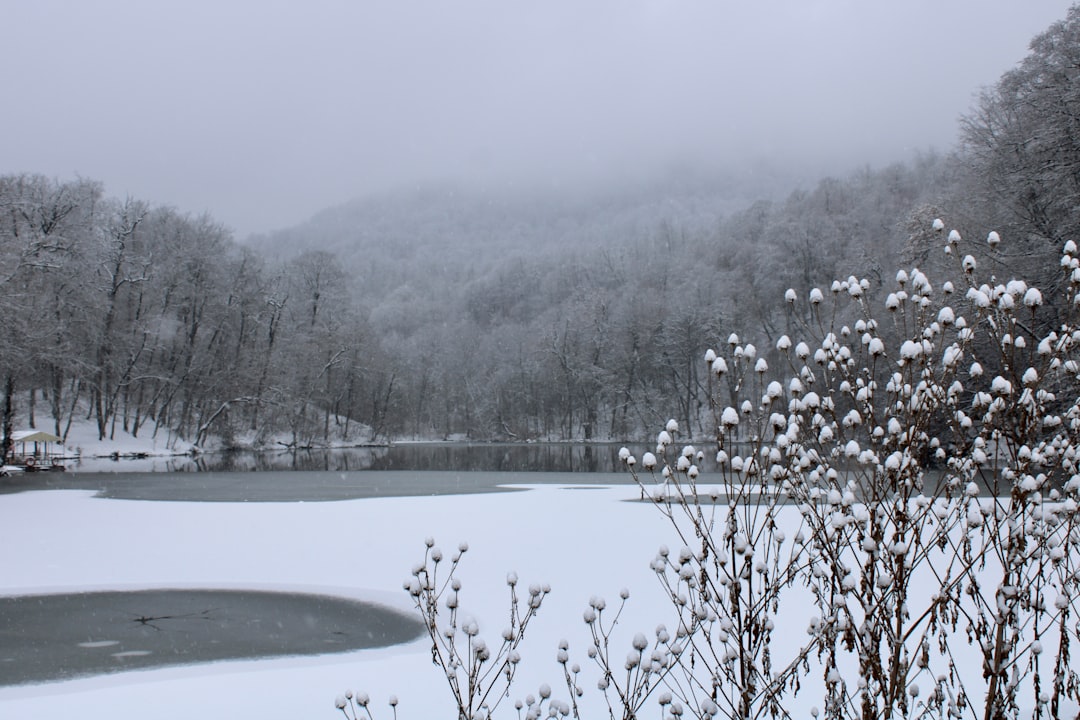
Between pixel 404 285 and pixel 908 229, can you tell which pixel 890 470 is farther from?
pixel 404 285

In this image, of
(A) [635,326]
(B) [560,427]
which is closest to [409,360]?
(B) [560,427]

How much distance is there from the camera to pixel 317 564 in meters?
10.9

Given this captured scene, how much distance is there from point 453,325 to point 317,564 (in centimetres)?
8606

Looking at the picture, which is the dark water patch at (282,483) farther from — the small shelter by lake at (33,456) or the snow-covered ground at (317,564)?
the small shelter by lake at (33,456)

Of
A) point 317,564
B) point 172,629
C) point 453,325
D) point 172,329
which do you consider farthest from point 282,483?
point 453,325

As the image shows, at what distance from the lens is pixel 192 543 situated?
12539 millimetres

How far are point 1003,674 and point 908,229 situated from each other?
3288 centimetres

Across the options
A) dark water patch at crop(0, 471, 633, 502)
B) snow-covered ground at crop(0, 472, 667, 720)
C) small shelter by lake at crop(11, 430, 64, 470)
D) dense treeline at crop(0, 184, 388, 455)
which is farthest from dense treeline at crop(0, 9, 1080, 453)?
snow-covered ground at crop(0, 472, 667, 720)

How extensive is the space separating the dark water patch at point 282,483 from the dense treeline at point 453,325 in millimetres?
4616

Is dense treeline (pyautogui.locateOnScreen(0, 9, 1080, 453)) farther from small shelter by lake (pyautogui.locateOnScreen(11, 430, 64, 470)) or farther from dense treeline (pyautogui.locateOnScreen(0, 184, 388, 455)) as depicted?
small shelter by lake (pyautogui.locateOnScreen(11, 430, 64, 470))

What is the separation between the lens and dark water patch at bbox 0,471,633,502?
19.2 meters

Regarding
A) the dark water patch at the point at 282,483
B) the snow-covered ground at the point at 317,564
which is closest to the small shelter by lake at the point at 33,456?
the dark water patch at the point at 282,483

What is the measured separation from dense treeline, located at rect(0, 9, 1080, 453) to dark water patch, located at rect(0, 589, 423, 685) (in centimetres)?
889

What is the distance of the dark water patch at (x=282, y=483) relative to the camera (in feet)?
62.9
